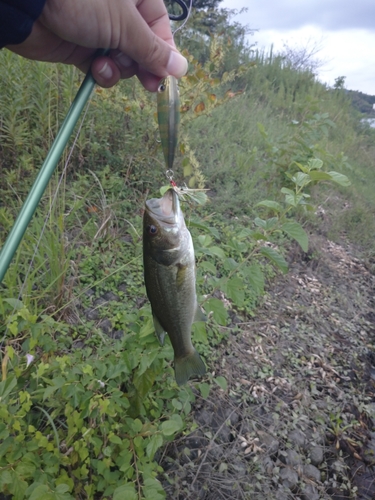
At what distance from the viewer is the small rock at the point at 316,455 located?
97.3 inches

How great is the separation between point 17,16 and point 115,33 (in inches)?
16.2

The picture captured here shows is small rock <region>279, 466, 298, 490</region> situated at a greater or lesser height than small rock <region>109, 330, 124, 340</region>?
lesser

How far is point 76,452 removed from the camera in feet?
5.45

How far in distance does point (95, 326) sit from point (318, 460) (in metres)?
1.82

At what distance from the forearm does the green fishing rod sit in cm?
26

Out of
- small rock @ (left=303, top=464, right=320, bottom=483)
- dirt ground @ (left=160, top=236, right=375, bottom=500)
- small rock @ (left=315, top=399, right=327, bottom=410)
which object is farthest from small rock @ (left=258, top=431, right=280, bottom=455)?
small rock @ (left=315, top=399, right=327, bottom=410)

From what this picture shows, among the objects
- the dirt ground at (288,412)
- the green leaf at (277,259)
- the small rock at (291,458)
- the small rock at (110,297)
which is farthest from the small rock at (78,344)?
the small rock at (291,458)

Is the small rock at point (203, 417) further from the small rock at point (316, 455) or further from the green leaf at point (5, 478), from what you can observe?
the green leaf at point (5, 478)

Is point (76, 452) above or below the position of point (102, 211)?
below

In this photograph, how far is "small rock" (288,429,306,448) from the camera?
2.52 metres

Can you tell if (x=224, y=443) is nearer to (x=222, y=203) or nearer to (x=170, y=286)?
(x=170, y=286)

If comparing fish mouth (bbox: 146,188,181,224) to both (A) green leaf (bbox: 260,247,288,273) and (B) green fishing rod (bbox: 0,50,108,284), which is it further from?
(A) green leaf (bbox: 260,247,288,273)

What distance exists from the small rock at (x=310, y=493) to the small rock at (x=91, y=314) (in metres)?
1.80

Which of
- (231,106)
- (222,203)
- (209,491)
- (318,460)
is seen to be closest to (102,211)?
(222,203)
